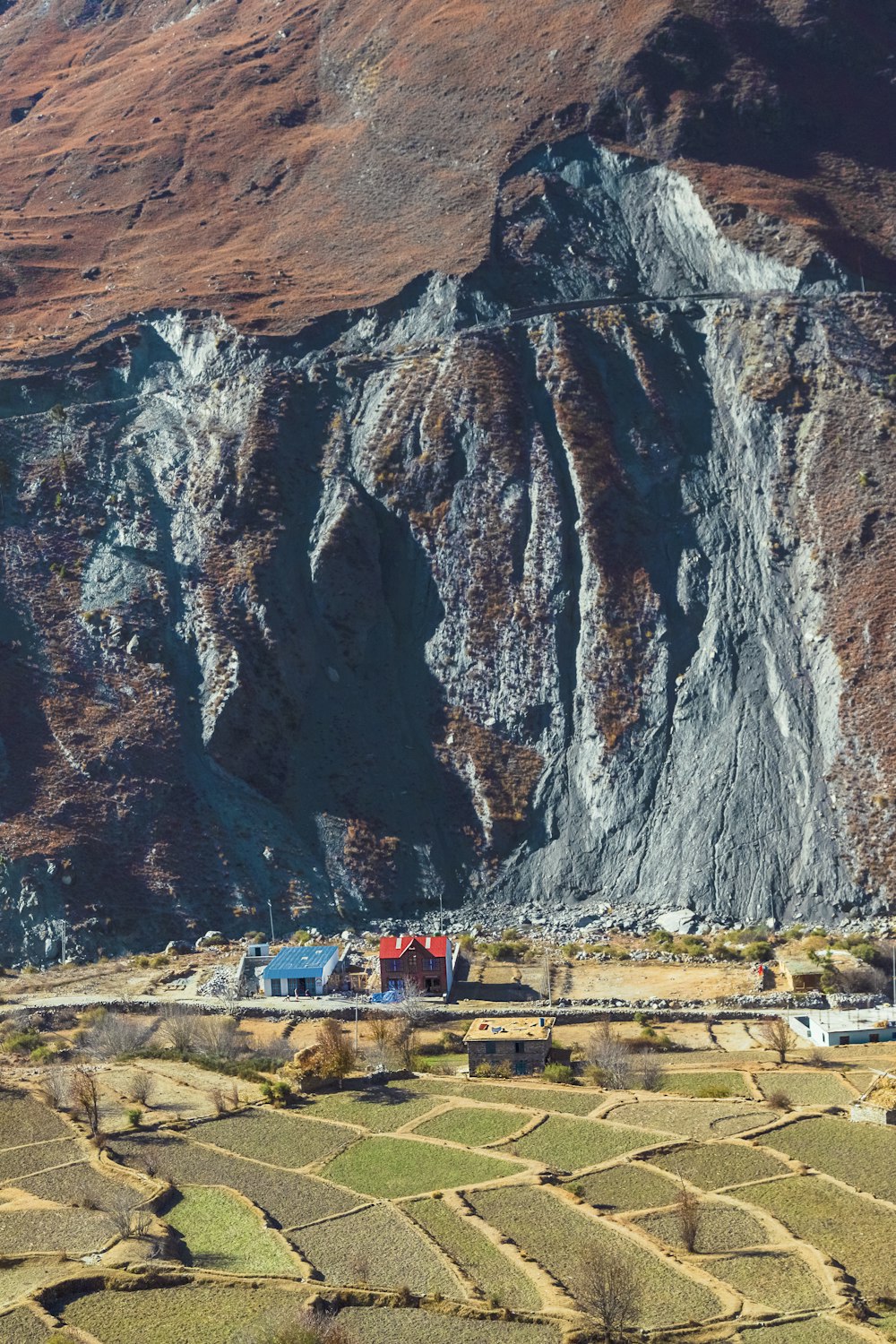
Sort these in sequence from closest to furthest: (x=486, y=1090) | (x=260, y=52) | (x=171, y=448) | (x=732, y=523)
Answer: (x=486, y=1090), (x=732, y=523), (x=171, y=448), (x=260, y=52)

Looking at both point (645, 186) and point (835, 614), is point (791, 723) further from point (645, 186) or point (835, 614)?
point (645, 186)

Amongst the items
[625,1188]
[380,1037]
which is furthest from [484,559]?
[625,1188]

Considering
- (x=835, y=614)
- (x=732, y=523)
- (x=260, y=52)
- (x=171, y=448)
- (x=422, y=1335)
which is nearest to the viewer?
(x=422, y=1335)

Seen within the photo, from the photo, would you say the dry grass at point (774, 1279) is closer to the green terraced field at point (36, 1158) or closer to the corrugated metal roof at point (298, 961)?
the green terraced field at point (36, 1158)

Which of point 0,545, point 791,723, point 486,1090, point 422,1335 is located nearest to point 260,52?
point 0,545

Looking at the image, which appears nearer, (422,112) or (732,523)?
(732,523)

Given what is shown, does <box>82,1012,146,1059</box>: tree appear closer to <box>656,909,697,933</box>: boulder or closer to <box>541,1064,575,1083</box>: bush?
<box>541,1064,575,1083</box>: bush
